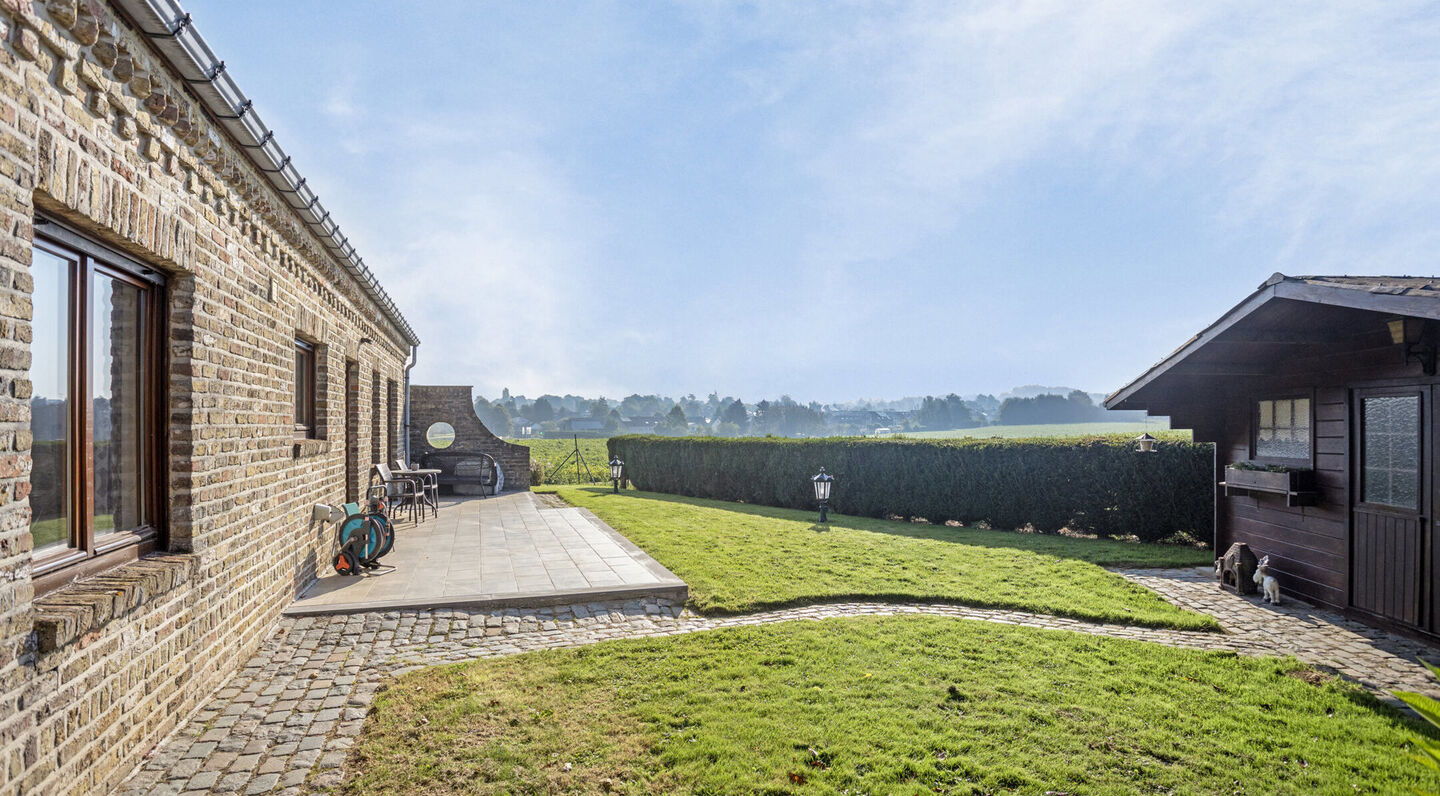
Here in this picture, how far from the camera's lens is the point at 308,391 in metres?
6.84

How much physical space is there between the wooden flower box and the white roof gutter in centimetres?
862

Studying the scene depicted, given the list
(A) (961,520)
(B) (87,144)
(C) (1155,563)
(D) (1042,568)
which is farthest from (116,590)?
(A) (961,520)

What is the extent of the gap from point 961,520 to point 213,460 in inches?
433

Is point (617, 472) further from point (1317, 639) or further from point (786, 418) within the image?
point (786, 418)

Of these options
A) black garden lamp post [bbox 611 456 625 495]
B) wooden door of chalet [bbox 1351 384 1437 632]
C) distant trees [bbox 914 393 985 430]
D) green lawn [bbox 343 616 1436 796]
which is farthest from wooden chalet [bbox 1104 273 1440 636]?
distant trees [bbox 914 393 985 430]

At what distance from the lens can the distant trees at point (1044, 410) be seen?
6100 centimetres

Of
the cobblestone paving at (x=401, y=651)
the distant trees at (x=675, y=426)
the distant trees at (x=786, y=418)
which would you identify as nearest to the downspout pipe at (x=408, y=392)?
the cobblestone paving at (x=401, y=651)

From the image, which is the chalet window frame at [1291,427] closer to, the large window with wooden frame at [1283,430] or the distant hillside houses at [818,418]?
the large window with wooden frame at [1283,430]

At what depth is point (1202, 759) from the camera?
10.7 ft

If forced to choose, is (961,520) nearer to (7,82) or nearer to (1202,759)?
(1202,759)

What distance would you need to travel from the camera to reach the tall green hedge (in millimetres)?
9672

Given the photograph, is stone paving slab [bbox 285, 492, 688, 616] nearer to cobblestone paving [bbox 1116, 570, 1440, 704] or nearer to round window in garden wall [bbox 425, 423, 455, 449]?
cobblestone paving [bbox 1116, 570, 1440, 704]

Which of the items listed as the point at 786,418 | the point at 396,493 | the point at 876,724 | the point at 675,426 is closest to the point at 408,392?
the point at 396,493

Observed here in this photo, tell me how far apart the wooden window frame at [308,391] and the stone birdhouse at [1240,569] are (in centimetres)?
914
